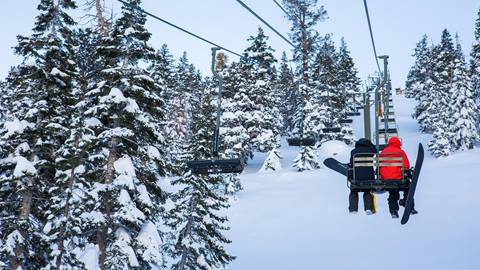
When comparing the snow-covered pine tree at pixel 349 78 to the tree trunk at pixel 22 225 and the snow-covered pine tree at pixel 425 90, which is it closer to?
the snow-covered pine tree at pixel 425 90

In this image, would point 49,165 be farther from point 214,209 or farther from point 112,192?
point 214,209

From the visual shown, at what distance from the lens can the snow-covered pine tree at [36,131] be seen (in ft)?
57.9

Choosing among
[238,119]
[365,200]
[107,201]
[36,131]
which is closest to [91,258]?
[107,201]

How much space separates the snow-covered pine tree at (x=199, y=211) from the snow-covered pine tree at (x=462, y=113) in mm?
43776

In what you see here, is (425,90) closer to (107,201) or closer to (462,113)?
(462,113)

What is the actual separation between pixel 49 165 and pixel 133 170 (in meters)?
4.46

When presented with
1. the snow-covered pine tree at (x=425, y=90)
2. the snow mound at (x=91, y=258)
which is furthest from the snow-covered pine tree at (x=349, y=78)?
the snow mound at (x=91, y=258)

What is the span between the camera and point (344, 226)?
34.9 meters

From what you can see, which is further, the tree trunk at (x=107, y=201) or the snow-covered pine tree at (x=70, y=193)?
the snow-covered pine tree at (x=70, y=193)

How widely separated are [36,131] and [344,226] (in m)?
23.4

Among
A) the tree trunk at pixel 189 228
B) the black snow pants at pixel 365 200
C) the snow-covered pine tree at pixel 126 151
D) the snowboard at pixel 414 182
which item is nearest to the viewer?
the snowboard at pixel 414 182

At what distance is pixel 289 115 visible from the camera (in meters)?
79.9

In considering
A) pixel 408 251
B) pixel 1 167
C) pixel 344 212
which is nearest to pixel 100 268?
pixel 1 167

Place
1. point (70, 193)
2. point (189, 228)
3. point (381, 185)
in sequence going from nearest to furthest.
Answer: point (381, 185) → point (70, 193) → point (189, 228)
